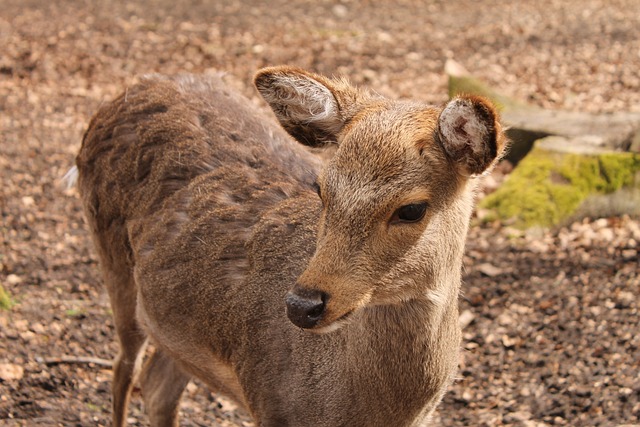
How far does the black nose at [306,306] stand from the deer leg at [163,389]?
2.09 m

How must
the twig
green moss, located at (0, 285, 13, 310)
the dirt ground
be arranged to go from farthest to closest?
green moss, located at (0, 285, 13, 310) < the twig < the dirt ground

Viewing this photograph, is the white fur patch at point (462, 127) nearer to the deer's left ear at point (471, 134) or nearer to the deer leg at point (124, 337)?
the deer's left ear at point (471, 134)

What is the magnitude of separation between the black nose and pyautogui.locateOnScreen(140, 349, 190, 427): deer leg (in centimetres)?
209

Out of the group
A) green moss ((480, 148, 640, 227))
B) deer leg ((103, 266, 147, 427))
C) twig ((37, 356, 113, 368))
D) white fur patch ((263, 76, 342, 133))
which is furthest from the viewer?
green moss ((480, 148, 640, 227))

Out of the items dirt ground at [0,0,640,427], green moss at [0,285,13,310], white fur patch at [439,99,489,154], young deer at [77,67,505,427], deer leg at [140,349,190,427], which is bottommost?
dirt ground at [0,0,640,427]

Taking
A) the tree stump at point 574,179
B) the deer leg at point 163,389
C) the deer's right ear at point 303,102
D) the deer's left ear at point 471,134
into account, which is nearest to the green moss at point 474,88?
the tree stump at point 574,179

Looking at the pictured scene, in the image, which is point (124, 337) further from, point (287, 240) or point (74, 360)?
point (287, 240)

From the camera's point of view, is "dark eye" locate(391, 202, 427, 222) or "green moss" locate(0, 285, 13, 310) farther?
"green moss" locate(0, 285, 13, 310)

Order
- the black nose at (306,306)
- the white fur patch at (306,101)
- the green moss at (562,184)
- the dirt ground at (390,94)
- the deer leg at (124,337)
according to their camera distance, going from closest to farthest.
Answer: the black nose at (306,306) < the white fur patch at (306,101) < the deer leg at (124,337) < the dirt ground at (390,94) < the green moss at (562,184)

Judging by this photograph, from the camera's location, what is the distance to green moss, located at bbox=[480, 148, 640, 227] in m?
7.65

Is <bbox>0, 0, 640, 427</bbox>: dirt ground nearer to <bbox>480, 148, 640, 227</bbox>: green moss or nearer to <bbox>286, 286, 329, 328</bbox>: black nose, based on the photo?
<bbox>480, 148, 640, 227</bbox>: green moss

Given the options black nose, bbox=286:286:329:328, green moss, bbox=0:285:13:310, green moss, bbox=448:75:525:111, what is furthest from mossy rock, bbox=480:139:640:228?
black nose, bbox=286:286:329:328

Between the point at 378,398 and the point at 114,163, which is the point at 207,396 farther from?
the point at 378,398

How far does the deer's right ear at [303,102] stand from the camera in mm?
3777
